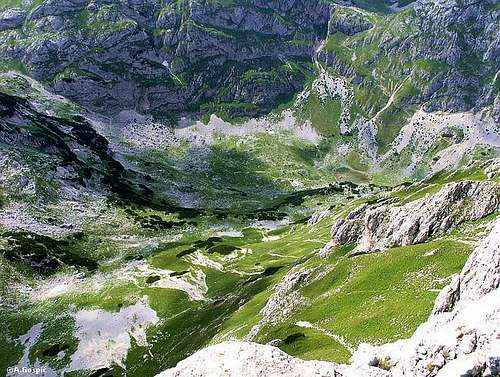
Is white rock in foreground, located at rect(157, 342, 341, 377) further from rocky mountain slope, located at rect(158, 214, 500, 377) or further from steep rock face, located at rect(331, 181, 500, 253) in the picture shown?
steep rock face, located at rect(331, 181, 500, 253)

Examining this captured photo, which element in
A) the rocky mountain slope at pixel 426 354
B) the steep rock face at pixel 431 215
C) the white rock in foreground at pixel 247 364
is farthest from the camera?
the steep rock face at pixel 431 215

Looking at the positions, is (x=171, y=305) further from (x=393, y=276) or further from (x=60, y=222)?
(x=60, y=222)

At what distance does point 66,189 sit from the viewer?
192 meters

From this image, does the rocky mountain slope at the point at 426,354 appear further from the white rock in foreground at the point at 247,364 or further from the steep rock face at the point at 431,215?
the steep rock face at the point at 431,215

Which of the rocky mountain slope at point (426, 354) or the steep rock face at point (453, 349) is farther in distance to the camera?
the rocky mountain slope at point (426, 354)

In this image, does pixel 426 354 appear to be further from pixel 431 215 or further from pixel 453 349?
pixel 431 215

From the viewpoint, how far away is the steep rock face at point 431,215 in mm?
59188

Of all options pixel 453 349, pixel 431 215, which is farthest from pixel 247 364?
pixel 431 215

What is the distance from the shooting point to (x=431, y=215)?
62094mm

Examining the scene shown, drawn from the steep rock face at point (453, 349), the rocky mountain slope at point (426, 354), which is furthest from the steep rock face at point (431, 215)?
the steep rock face at point (453, 349)

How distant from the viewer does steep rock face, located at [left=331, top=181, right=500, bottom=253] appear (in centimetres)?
5919

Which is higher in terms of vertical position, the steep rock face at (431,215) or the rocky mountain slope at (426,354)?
the rocky mountain slope at (426,354)

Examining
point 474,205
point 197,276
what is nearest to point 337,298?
point 474,205

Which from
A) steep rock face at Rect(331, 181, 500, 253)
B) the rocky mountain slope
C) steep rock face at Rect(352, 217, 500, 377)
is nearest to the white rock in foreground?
the rocky mountain slope
